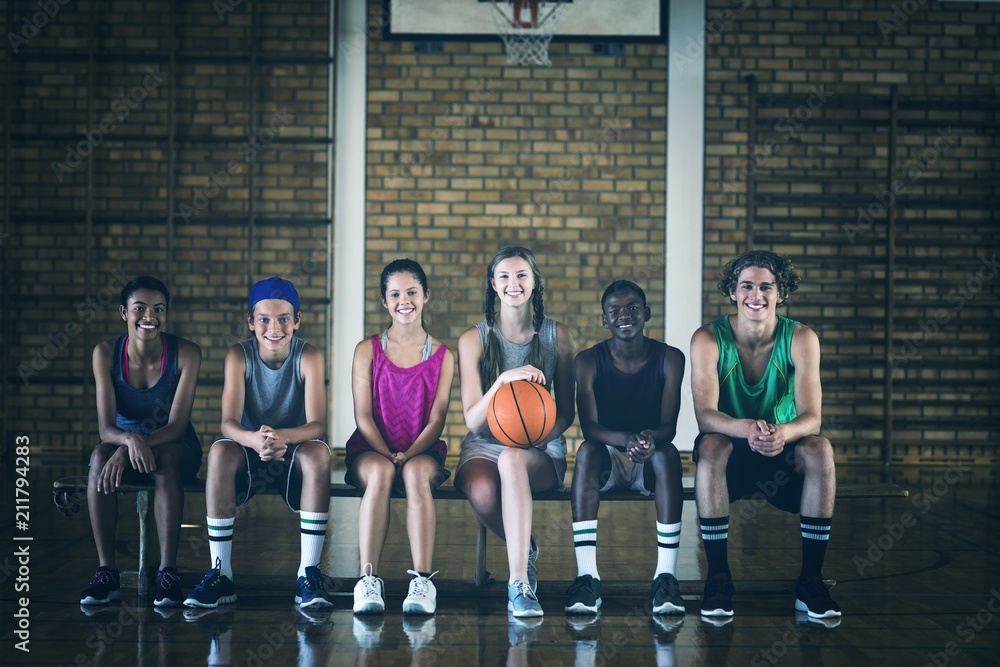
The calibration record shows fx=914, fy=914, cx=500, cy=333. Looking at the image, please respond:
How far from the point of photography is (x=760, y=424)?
3119mm

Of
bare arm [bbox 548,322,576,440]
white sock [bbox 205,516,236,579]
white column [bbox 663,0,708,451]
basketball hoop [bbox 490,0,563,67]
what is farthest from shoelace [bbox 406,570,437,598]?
basketball hoop [bbox 490,0,563,67]

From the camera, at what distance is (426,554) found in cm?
307

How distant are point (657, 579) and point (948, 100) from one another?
17.5 ft

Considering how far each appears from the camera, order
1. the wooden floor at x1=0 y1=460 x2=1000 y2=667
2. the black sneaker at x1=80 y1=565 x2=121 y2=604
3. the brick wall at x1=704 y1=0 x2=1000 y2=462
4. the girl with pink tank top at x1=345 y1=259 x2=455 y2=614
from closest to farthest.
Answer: the wooden floor at x1=0 y1=460 x2=1000 y2=667, the black sneaker at x1=80 y1=565 x2=121 y2=604, the girl with pink tank top at x1=345 y1=259 x2=455 y2=614, the brick wall at x1=704 y1=0 x2=1000 y2=462

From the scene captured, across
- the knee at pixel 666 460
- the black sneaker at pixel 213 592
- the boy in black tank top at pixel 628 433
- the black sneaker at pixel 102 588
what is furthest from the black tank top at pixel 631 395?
the black sneaker at pixel 102 588

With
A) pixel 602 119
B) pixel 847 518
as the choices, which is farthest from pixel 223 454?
pixel 602 119

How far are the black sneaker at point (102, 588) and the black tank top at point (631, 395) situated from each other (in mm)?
1798

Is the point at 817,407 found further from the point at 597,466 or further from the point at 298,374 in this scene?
the point at 298,374

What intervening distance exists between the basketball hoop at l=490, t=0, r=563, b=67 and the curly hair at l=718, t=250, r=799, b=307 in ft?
12.6

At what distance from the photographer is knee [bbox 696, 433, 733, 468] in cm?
309

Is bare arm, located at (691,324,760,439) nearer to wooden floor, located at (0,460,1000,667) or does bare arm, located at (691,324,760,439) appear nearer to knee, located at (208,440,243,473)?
wooden floor, located at (0,460,1000,667)

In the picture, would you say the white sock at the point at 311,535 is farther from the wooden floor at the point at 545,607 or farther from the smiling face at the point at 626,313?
the smiling face at the point at 626,313

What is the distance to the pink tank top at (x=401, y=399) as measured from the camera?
11.1 ft

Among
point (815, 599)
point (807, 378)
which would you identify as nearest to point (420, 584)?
point (815, 599)
